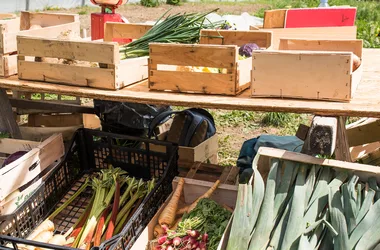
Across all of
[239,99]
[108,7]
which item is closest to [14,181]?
[239,99]

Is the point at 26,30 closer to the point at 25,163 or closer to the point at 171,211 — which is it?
the point at 25,163

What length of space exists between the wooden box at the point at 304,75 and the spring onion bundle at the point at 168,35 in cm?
84

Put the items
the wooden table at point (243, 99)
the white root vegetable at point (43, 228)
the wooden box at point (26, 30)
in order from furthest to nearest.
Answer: the wooden box at point (26, 30)
the white root vegetable at point (43, 228)
the wooden table at point (243, 99)

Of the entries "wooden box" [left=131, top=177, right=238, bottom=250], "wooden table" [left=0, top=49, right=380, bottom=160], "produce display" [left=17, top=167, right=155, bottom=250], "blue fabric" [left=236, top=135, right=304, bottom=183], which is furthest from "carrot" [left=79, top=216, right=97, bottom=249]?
"blue fabric" [left=236, top=135, right=304, bottom=183]

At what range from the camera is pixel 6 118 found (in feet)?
12.3

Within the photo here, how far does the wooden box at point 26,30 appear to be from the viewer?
11.0 ft

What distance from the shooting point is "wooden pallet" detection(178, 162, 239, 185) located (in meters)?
3.64

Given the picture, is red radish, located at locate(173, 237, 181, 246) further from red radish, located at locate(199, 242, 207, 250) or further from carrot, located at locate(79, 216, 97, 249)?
carrot, located at locate(79, 216, 97, 249)

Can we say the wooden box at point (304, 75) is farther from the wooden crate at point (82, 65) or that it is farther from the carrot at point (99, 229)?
the carrot at point (99, 229)

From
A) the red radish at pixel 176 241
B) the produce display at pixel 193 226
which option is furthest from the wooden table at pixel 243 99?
the red radish at pixel 176 241

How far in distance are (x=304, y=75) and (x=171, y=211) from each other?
3.70 ft

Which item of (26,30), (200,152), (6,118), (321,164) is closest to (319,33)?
(200,152)

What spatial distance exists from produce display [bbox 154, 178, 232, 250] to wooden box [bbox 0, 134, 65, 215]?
937mm

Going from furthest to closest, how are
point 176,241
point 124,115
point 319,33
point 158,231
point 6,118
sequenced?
point 124,115, point 319,33, point 6,118, point 158,231, point 176,241
